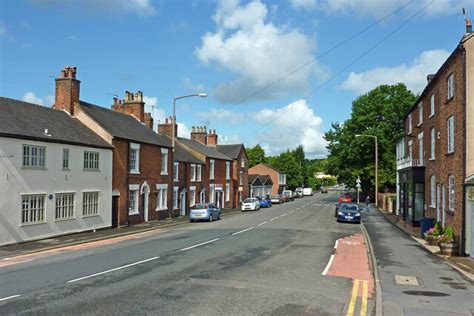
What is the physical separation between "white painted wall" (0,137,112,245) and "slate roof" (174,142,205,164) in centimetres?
1399

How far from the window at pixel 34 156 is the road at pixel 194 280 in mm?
5535

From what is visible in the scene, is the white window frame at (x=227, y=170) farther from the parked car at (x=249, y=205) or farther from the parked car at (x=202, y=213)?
the parked car at (x=202, y=213)

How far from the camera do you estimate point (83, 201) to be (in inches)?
1007

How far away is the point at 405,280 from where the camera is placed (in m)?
12.3

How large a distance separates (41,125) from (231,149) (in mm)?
40799

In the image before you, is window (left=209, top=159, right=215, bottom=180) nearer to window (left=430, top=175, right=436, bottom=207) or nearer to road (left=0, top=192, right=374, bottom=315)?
window (left=430, top=175, right=436, bottom=207)

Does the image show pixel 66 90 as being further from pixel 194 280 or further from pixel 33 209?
pixel 194 280

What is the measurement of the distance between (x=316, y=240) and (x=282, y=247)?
3.59 m

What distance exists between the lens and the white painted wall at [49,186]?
19812 mm

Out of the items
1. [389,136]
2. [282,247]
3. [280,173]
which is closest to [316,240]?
[282,247]

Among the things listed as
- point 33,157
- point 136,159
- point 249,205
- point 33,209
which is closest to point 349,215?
point 136,159

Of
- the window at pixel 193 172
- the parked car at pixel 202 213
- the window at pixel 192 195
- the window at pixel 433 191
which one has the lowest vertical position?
the parked car at pixel 202 213

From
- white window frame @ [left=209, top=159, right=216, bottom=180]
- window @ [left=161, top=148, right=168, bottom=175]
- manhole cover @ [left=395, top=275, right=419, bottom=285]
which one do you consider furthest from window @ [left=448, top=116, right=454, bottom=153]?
white window frame @ [left=209, top=159, right=216, bottom=180]

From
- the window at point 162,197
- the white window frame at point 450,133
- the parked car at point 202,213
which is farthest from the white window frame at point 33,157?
the white window frame at point 450,133
